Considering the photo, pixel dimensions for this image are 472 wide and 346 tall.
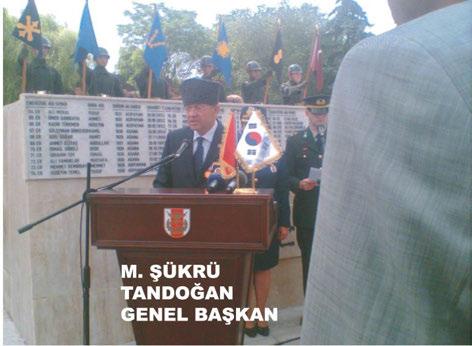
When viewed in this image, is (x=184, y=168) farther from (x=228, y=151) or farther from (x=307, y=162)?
(x=307, y=162)

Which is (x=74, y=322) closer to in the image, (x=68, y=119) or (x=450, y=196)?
(x=68, y=119)

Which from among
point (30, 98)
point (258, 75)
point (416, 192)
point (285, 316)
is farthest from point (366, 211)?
point (258, 75)

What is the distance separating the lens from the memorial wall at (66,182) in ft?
13.2

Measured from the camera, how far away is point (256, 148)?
333 cm

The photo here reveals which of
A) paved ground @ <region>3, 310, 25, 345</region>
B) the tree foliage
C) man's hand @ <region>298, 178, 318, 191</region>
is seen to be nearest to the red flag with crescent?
man's hand @ <region>298, 178, 318, 191</region>

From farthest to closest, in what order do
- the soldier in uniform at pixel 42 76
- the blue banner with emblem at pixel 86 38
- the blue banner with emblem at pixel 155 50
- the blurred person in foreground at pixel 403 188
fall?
1. the soldier in uniform at pixel 42 76
2. the blue banner with emblem at pixel 155 50
3. the blue banner with emblem at pixel 86 38
4. the blurred person in foreground at pixel 403 188

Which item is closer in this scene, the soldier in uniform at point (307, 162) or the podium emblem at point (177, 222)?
the podium emblem at point (177, 222)

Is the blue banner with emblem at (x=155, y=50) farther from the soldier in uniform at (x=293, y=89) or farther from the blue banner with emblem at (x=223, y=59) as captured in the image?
the soldier in uniform at (x=293, y=89)

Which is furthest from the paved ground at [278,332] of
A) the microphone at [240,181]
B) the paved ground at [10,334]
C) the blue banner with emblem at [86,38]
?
the blue banner with emblem at [86,38]

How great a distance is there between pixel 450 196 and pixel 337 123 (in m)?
0.15

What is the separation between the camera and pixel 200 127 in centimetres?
382

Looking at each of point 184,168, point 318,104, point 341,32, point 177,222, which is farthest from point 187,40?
point 177,222

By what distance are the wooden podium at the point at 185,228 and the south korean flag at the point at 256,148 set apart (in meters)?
0.49

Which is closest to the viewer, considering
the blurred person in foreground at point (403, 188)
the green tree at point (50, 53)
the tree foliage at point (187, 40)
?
the blurred person in foreground at point (403, 188)
